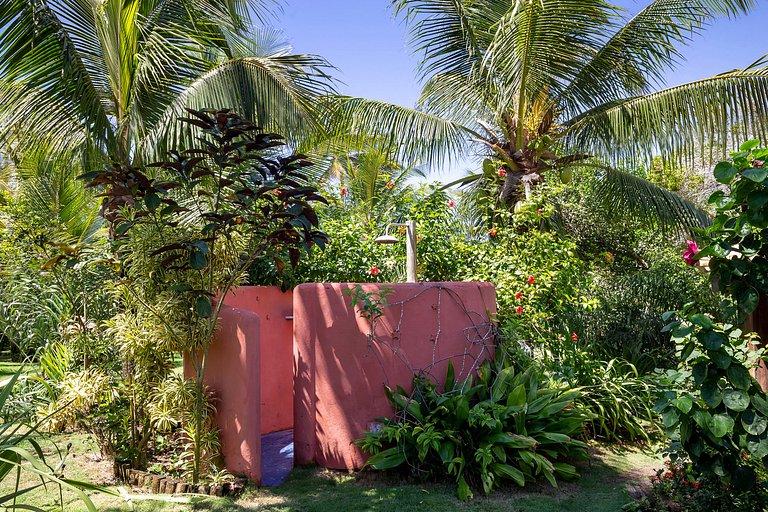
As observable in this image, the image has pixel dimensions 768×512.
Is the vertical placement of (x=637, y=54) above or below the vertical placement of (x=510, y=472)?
above

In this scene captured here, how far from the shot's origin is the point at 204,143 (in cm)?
504

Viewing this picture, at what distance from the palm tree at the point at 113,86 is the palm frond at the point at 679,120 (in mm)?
4932

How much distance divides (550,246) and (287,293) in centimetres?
338

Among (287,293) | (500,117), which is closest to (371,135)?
(500,117)

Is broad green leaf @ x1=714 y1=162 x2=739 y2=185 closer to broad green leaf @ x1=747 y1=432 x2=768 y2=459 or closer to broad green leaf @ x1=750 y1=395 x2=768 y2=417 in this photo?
broad green leaf @ x1=750 y1=395 x2=768 y2=417

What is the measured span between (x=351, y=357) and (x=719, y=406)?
10.7 ft

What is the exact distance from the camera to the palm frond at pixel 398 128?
9.47m

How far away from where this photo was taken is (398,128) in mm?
9539

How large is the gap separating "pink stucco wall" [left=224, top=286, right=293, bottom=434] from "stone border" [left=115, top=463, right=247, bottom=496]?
2.10m

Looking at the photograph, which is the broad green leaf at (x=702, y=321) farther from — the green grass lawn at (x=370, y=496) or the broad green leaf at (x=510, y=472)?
the broad green leaf at (x=510, y=472)

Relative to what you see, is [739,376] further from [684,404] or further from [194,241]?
[194,241]

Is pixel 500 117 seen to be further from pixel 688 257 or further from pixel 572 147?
pixel 688 257

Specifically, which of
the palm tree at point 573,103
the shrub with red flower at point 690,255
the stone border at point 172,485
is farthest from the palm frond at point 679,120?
the stone border at point 172,485

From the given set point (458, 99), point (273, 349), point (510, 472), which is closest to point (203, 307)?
point (273, 349)
